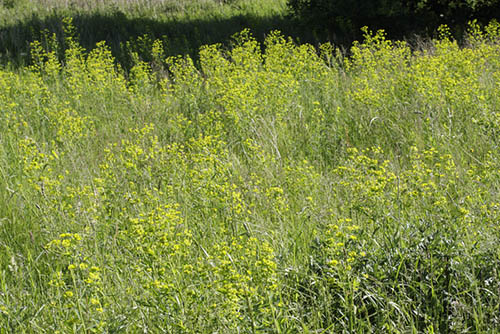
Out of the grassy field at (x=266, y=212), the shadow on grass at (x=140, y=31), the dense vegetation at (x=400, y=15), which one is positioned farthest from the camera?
the shadow on grass at (x=140, y=31)

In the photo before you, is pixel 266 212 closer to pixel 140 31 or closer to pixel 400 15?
pixel 400 15

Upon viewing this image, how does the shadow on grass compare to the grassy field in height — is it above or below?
above

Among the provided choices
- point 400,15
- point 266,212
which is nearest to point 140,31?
point 400,15

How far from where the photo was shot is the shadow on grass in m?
10.2

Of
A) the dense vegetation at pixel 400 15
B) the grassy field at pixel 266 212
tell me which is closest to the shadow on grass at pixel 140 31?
the dense vegetation at pixel 400 15

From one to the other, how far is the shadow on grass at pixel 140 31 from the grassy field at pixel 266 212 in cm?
350

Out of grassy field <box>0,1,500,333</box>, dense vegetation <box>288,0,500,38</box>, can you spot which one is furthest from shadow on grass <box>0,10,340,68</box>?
grassy field <box>0,1,500,333</box>

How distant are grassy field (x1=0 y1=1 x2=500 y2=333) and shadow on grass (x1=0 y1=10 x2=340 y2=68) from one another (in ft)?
11.5

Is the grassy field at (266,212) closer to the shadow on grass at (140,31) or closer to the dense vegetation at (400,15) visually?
the dense vegetation at (400,15)

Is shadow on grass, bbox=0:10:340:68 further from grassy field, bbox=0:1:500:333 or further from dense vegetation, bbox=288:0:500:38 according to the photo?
grassy field, bbox=0:1:500:333

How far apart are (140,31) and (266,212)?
Result: 28.6ft

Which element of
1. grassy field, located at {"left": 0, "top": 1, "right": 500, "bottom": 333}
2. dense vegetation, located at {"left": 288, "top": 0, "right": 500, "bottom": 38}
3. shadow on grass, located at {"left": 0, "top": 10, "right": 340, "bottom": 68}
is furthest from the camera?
shadow on grass, located at {"left": 0, "top": 10, "right": 340, "bottom": 68}

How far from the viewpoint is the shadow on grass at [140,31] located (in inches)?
402

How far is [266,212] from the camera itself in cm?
347
